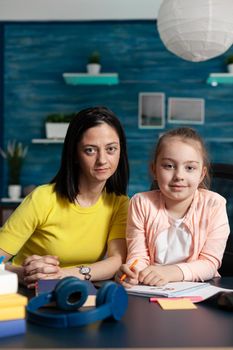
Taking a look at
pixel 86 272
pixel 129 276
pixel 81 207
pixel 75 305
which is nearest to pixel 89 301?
pixel 75 305

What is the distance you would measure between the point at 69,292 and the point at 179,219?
24.7 inches

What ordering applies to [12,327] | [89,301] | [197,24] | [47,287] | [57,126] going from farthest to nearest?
[57,126] < [197,24] < [47,287] < [89,301] < [12,327]

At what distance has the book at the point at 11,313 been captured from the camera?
0.88 m

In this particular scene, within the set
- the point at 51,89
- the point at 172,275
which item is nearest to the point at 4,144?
the point at 51,89

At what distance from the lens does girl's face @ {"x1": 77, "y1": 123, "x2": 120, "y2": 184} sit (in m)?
1.57

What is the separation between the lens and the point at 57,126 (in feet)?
15.8

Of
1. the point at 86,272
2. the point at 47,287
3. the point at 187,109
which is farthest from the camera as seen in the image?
the point at 187,109

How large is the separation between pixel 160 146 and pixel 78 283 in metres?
0.72

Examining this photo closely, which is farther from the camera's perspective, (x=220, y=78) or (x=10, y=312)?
(x=220, y=78)

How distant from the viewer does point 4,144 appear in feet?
16.5

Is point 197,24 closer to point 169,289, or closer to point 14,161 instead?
point 169,289

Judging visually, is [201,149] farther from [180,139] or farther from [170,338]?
[170,338]

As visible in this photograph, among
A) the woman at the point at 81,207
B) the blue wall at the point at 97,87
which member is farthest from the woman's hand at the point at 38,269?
the blue wall at the point at 97,87

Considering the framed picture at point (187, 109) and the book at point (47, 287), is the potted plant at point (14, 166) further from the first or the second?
the book at point (47, 287)
